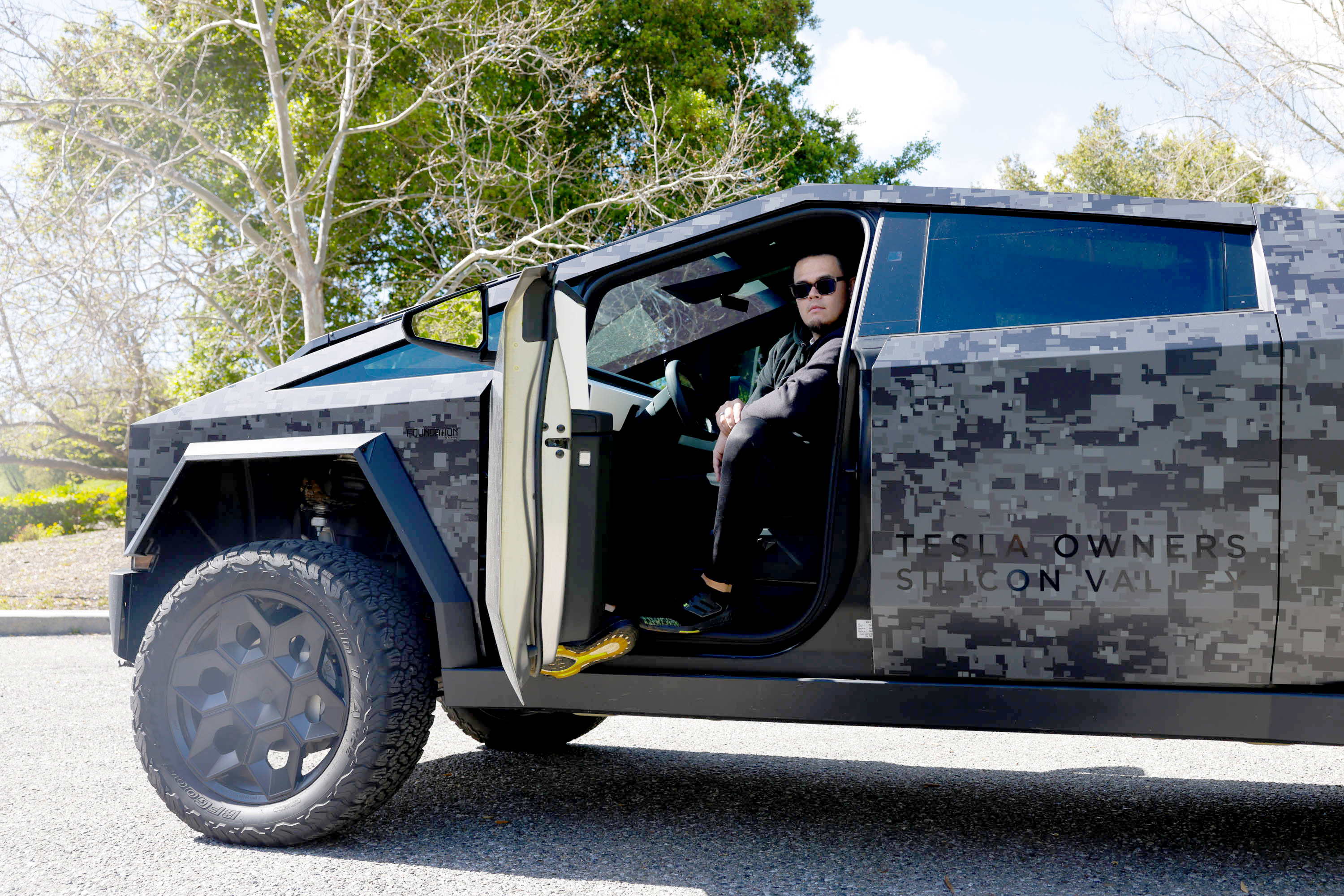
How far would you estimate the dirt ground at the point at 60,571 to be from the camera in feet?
29.3

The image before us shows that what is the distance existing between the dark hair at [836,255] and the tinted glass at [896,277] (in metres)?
0.27

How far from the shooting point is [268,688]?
9.53 ft

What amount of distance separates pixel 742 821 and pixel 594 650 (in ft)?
2.93

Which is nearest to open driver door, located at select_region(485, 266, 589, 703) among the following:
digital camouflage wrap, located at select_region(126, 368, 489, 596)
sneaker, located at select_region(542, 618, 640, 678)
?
sneaker, located at select_region(542, 618, 640, 678)

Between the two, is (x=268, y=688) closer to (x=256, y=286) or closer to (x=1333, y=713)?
(x=1333, y=713)

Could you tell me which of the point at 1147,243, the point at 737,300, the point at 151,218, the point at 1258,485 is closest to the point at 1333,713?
the point at 1258,485

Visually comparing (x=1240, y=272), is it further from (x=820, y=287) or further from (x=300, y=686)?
(x=300, y=686)

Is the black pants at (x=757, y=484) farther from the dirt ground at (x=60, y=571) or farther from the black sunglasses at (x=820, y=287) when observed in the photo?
the dirt ground at (x=60, y=571)

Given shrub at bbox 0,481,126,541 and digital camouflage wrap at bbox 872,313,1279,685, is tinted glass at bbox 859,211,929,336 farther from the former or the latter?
shrub at bbox 0,481,126,541

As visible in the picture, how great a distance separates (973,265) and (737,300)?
3.83 ft

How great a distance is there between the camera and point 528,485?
102 inches

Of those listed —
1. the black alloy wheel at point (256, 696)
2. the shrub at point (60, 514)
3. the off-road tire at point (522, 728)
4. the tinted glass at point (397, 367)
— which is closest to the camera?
the black alloy wheel at point (256, 696)

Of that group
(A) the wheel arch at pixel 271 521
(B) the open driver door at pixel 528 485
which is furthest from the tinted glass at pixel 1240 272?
(A) the wheel arch at pixel 271 521

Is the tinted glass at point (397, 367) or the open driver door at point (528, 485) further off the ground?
the tinted glass at point (397, 367)
